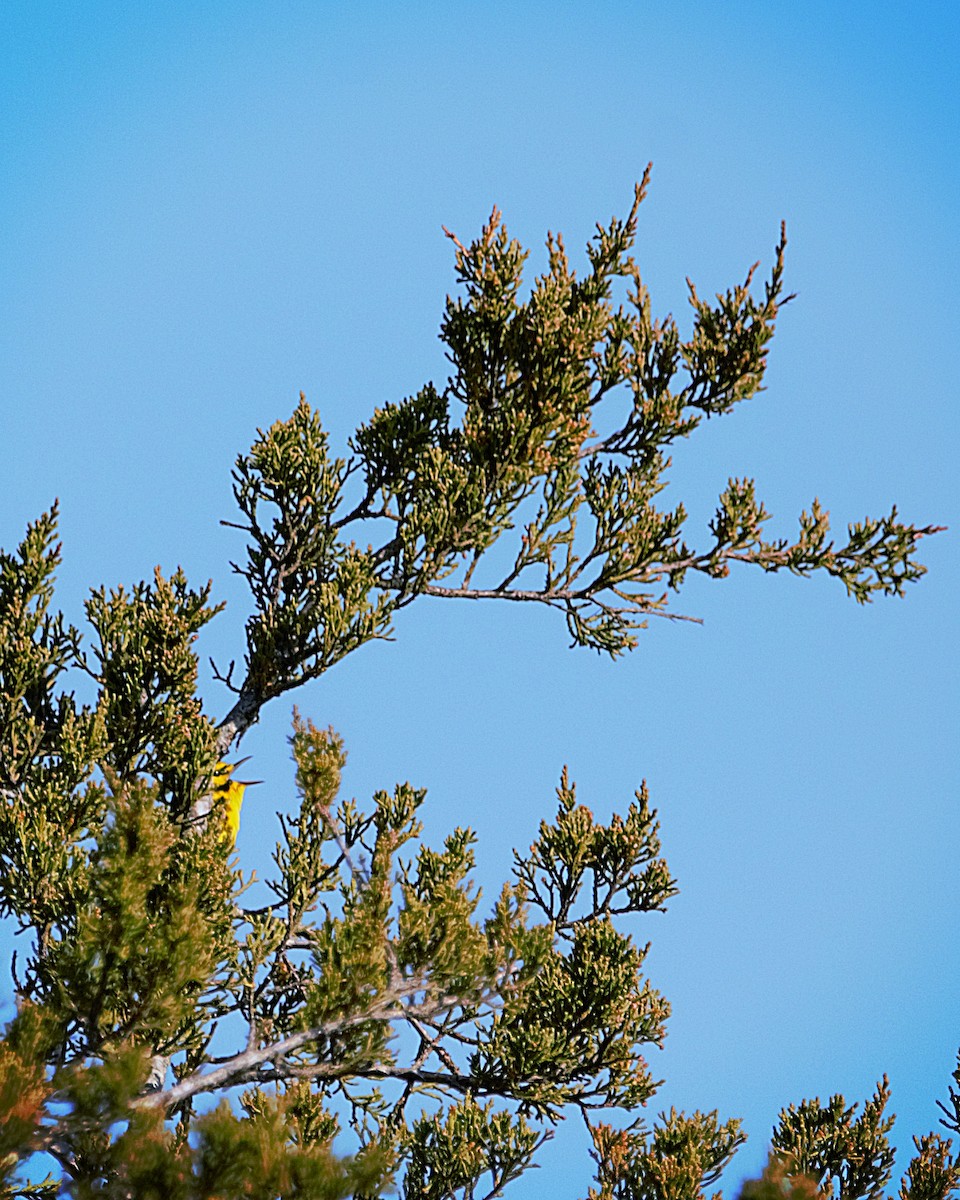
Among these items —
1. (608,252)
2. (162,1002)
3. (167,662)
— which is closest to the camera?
(162,1002)

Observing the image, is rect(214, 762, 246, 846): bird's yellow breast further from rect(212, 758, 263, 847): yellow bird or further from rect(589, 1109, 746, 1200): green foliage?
rect(589, 1109, 746, 1200): green foliage

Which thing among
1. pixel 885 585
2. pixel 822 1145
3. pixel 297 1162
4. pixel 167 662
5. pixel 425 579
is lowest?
pixel 297 1162

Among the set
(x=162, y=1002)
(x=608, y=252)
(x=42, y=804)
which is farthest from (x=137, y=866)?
(x=608, y=252)

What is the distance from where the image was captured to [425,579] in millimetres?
7488

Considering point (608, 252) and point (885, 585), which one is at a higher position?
point (608, 252)

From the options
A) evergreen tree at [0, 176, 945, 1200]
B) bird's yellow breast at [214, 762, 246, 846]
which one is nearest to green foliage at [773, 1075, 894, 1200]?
evergreen tree at [0, 176, 945, 1200]

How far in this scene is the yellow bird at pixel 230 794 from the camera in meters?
7.26

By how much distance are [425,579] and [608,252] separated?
7.72 feet

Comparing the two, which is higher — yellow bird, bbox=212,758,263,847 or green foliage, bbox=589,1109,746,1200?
yellow bird, bbox=212,758,263,847

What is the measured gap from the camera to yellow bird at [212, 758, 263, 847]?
286 inches

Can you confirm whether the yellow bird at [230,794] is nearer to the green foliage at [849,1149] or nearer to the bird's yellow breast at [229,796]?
the bird's yellow breast at [229,796]

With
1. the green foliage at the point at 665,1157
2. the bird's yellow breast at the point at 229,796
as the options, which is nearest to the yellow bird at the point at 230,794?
the bird's yellow breast at the point at 229,796

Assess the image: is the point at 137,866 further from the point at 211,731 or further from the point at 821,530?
the point at 821,530

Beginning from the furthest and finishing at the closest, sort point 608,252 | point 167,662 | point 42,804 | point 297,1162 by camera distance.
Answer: point 608,252, point 167,662, point 42,804, point 297,1162
